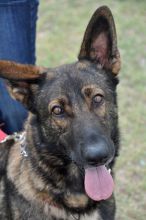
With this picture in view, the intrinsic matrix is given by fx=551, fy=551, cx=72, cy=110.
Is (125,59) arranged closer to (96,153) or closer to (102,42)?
(102,42)

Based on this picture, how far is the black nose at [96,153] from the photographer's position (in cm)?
320

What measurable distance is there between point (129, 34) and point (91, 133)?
15.4ft

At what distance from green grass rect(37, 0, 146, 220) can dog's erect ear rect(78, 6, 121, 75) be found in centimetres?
156

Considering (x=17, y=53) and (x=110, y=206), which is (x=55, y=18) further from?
(x=110, y=206)

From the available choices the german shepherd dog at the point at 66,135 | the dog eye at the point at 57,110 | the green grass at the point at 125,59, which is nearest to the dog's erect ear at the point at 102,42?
the german shepherd dog at the point at 66,135

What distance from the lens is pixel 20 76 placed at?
3.46 m

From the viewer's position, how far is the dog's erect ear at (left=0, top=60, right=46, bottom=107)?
11.0 ft

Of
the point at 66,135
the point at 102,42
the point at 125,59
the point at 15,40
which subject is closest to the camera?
the point at 66,135

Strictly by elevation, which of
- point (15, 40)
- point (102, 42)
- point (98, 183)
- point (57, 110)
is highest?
point (102, 42)

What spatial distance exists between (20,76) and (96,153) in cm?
71

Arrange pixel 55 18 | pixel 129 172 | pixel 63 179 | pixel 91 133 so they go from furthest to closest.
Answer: pixel 55 18 < pixel 129 172 < pixel 63 179 < pixel 91 133

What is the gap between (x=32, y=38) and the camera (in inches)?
172

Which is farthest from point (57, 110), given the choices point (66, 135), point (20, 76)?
point (20, 76)

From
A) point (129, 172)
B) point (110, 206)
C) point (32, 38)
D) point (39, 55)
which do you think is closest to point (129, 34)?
point (39, 55)
